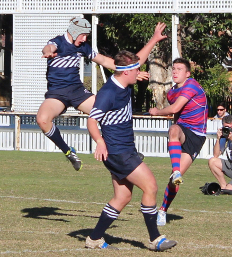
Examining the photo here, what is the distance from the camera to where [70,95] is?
9.80 metres

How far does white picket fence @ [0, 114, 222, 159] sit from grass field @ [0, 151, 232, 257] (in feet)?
14.6

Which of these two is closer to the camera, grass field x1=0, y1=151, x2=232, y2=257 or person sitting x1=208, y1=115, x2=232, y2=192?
grass field x1=0, y1=151, x2=232, y2=257

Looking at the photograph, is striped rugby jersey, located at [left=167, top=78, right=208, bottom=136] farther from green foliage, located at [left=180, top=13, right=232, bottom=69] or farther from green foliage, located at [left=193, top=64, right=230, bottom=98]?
green foliage, located at [left=193, top=64, right=230, bottom=98]

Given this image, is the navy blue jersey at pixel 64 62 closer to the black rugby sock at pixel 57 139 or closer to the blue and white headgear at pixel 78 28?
the blue and white headgear at pixel 78 28

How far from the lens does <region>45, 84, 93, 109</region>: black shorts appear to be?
9.77m

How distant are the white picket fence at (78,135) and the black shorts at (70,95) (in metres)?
10.6

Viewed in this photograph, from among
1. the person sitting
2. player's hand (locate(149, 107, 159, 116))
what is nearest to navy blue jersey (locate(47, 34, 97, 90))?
player's hand (locate(149, 107, 159, 116))

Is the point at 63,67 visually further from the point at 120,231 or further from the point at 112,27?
the point at 112,27

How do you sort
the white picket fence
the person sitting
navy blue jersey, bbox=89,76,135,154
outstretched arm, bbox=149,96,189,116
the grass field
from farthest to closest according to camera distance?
1. the white picket fence
2. the person sitting
3. outstretched arm, bbox=149,96,189,116
4. the grass field
5. navy blue jersey, bbox=89,76,135,154

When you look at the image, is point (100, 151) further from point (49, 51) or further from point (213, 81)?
point (213, 81)

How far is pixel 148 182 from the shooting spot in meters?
7.27

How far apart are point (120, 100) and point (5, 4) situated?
50.2ft

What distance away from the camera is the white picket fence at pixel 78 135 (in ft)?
68.2

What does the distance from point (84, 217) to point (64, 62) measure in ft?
7.08
